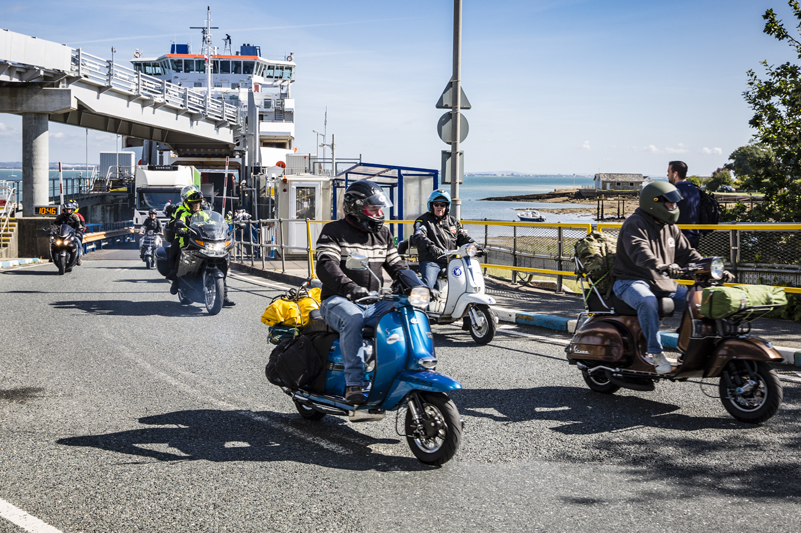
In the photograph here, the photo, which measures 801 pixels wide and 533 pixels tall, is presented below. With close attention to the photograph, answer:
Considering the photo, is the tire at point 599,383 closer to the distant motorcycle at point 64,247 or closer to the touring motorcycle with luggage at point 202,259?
the touring motorcycle with luggage at point 202,259

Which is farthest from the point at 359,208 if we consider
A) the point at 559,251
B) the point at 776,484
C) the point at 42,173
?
the point at 42,173

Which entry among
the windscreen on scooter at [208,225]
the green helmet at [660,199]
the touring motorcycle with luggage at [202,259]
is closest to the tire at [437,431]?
the green helmet at [660,199]

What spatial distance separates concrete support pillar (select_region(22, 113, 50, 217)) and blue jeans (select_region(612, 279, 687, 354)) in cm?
2704

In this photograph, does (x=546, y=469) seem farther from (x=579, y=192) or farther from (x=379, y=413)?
(x=579, y=192)

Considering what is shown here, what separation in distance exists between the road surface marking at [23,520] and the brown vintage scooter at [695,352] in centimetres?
418

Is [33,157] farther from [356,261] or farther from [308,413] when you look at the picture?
[356,261]

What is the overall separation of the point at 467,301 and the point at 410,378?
182 inches

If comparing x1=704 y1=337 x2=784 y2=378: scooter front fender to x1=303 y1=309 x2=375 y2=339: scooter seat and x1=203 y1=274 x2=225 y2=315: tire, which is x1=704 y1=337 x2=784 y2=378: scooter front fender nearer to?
x1=303 y1=309 x2=375 y2=339: scooter seat

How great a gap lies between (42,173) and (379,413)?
27.6 metres

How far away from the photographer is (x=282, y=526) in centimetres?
367

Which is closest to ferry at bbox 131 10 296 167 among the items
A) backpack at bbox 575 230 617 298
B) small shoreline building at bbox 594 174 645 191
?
backpack at bbox 575 230 617 298

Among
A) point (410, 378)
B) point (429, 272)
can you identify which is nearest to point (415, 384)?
point (410, 378)

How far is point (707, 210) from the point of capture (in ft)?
31.7

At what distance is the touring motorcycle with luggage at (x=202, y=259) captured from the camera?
11.7m
